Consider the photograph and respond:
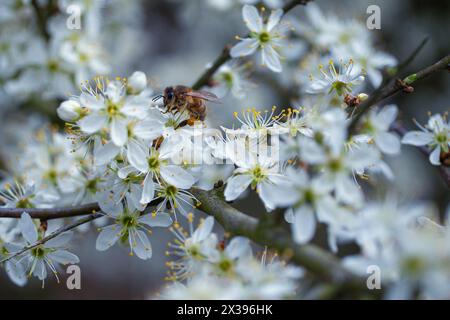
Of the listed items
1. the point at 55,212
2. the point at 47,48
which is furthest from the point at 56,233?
the point at 47,48

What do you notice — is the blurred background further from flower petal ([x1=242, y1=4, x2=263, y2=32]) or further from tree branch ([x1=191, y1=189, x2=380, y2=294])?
tree branch ([x1=191, y1=189, x2=380, y2=294])

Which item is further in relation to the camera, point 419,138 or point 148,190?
point 419,138

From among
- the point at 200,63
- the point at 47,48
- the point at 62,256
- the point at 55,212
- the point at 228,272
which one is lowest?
the point at 228,272

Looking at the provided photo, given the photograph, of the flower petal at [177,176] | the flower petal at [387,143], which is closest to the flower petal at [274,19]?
the flower petal at [387,143]

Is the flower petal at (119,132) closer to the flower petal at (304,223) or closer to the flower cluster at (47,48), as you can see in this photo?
the flower petal at (304,223)

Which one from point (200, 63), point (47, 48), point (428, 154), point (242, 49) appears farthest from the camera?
point (200, 63)

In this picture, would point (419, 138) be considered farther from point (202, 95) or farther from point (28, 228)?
point (28, 228)
